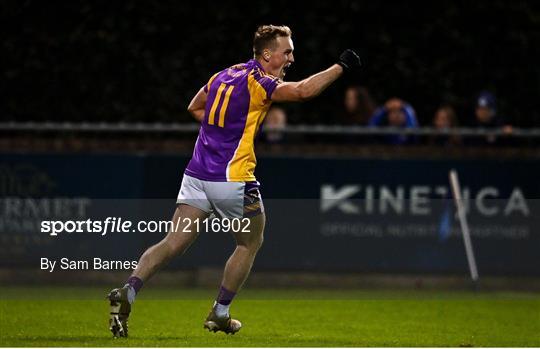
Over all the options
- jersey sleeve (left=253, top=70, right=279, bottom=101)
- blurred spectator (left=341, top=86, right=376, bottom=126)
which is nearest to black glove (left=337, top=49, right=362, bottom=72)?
jersey sleeve (left=253, top=70, right=279, bottom=101)

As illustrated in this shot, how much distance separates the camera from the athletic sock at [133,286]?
1080 cm

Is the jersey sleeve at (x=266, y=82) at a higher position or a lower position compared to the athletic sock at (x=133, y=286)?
higher

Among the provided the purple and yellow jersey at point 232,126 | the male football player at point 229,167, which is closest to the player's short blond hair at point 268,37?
the male football player at point 229,167

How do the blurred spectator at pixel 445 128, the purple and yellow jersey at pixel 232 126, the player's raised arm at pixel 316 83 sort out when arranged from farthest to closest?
the blurred spectator at pixel 445 128, the purple and yellow jersey at pixel 232 126, the player's raised arm at pixel 316 83

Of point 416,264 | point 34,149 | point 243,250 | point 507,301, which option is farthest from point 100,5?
point 243,250

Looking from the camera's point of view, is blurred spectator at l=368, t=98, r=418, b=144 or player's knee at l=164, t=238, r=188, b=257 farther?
blurred spectator at l=368, t=98, r=418, b=144

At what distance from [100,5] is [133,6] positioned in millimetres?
491

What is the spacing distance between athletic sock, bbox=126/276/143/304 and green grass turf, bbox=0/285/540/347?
1.08 ft

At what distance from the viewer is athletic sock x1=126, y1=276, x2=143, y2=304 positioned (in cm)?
Answer: 1080

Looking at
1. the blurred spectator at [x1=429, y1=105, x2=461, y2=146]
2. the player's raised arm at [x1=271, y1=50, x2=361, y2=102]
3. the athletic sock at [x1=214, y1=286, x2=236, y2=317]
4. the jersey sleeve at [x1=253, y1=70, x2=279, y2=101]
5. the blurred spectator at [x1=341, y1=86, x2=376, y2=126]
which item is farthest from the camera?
the blurred spectator at [x1=341, y1=86, x2=376, y2=126]

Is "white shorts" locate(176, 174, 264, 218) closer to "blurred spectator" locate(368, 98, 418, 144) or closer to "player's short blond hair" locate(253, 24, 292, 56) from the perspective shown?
"player's short blond hair" locate(253, 24, 292, 56)

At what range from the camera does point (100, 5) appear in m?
21.7

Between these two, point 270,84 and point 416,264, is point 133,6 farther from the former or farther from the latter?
point 270,84

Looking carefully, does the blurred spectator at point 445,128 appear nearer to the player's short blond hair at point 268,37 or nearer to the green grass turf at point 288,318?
the green grass turf at point 288,318
